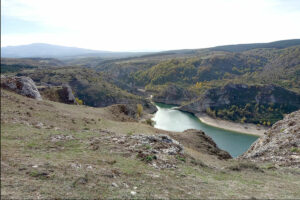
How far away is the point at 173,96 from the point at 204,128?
6502 cm

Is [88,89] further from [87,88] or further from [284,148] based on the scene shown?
[284,148]

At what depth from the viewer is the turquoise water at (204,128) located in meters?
82.6

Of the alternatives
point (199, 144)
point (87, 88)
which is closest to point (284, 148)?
point (199, 144)

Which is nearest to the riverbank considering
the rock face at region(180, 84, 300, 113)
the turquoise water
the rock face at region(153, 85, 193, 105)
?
the turquoise water

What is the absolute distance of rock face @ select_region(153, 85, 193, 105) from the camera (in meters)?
166

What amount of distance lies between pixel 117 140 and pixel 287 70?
20269 centimetres

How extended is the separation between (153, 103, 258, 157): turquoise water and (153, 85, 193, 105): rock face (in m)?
22.7

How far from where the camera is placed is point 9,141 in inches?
521

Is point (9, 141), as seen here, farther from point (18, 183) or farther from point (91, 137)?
point (91, 137)

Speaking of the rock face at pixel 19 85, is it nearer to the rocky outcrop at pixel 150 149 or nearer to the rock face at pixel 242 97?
the rocky outcrop at pixel 150 149

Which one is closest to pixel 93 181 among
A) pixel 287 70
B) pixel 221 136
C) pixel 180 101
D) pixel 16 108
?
pixel 16 108

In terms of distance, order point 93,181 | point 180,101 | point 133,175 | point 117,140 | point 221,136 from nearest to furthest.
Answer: point 93,181
point 133,175
point 117,140
point 221,136
point 180,101

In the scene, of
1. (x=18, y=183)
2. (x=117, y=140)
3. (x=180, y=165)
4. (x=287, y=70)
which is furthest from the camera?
(x=287, y=70)

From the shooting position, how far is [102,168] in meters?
13.0
